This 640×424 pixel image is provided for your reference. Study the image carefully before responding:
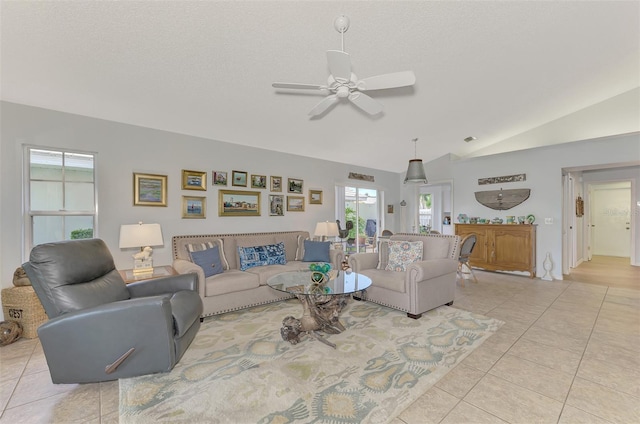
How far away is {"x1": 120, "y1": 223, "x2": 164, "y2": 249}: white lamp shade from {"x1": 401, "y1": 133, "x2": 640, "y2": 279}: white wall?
6.22m

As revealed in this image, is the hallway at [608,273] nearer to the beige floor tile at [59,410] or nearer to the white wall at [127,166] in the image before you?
the white wall at [127,166]

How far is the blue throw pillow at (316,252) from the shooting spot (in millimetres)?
4527

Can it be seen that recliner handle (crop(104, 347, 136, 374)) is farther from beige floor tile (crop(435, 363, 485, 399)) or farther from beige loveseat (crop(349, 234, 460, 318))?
beige loveseat (crop(349, 234, 460, 318))

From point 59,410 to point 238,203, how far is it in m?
3.20

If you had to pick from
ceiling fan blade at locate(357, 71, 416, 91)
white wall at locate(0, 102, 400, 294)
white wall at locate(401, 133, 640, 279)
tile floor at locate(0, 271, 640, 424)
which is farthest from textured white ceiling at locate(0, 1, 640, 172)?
tile floor at locate(0, 271, 640, 424)

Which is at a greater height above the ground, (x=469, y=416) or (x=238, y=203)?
(x=238, y=203)

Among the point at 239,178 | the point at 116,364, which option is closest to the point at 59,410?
the point at 116,364

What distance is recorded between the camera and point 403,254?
12.6 ft

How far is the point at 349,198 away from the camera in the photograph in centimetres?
661

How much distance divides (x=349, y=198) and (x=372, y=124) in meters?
2.30

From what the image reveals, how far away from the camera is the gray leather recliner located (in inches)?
75.2

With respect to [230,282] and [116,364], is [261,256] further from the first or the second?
[116,364]

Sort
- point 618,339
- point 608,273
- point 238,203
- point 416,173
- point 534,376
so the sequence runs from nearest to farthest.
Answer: point 534,376 → point 618,339 → point 238,203 → point 416,173 → point 608,273

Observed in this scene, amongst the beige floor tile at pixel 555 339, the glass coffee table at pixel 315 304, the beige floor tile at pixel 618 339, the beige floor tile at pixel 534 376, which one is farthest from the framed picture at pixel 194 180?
the beige floor tile at pixel 618 339
